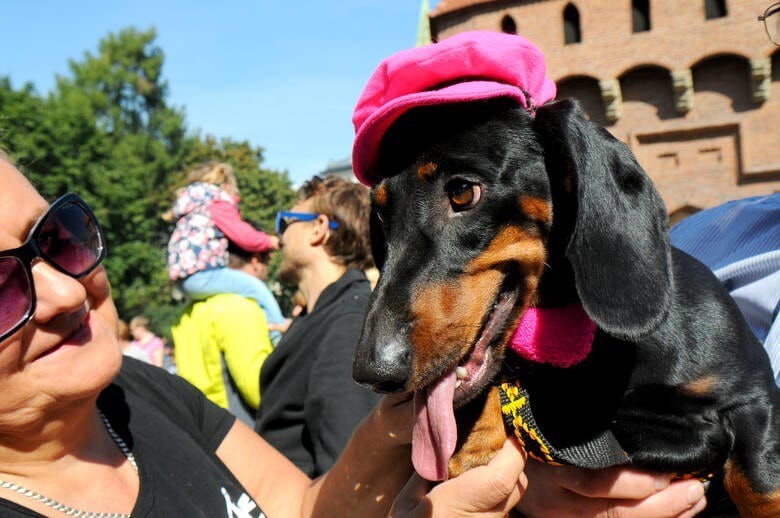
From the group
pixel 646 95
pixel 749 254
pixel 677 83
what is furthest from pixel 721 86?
pixel 749 254

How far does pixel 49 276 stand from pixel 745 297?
223 centimetres

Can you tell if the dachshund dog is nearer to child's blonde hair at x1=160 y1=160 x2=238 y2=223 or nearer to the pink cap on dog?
the pink cap on dog

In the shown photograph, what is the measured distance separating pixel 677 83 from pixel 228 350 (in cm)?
2116

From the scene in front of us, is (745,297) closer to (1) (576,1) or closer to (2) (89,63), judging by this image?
(1) (576,1)

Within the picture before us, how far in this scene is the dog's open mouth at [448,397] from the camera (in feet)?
5.80

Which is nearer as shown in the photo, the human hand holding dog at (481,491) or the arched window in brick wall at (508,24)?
the human hand holding dog at (481,491)

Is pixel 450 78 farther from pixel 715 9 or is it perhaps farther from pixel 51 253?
pixel 715 9

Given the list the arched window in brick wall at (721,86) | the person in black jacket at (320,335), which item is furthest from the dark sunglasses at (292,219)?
the arched window in brick wall at (721,86)

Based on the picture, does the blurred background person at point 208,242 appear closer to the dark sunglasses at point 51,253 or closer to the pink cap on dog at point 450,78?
the dark sunglasses at point 51,253

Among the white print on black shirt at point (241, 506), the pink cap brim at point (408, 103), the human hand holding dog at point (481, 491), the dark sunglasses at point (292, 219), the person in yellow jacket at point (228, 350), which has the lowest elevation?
the person in yellow jacket at point (228, 350)

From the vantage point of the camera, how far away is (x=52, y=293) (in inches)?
70.3

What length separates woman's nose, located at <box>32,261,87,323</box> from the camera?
5.76 feet

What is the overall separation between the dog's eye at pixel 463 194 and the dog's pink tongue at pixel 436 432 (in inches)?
17.3

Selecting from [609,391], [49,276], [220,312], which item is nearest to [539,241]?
[609,391]
